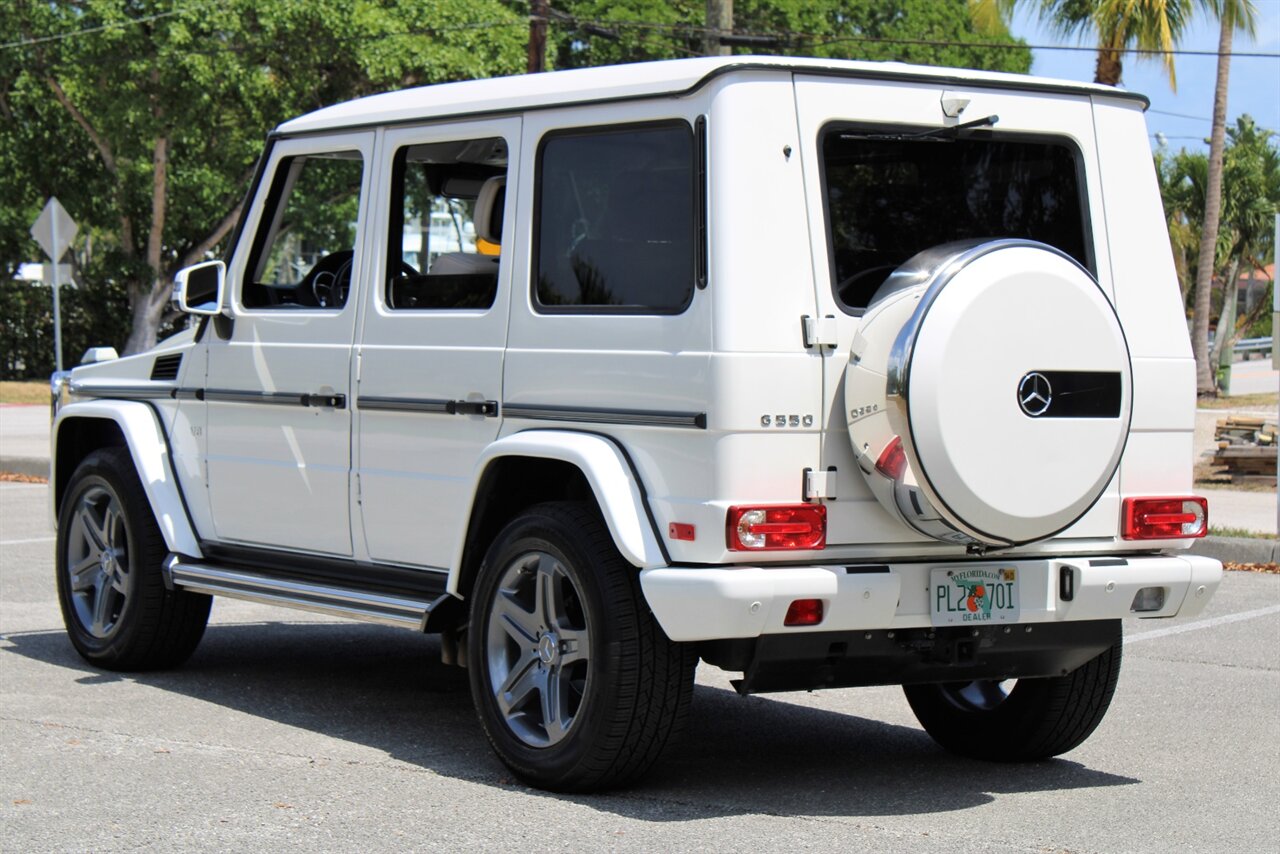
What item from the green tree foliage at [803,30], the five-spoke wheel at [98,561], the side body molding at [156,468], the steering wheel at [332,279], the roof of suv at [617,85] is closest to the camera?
the roof of suv at [617,85]

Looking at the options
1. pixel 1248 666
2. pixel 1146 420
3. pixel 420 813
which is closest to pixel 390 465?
pixel 420 813

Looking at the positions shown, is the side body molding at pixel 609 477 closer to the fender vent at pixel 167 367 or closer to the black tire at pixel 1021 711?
the black tire at pixel 1021 711

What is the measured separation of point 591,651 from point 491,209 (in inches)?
69.1

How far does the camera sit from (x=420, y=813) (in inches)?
223

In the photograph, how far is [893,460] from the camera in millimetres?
5605

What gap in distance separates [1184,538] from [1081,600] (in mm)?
556

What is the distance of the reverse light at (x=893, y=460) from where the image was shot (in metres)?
5.59

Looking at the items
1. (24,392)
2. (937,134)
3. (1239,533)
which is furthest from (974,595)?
(24,392)

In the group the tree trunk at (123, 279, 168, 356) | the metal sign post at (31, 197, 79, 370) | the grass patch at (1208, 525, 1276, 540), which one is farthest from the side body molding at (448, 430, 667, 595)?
the tree trunk at (123, 279, 168, 356)

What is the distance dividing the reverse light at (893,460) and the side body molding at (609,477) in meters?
0.70

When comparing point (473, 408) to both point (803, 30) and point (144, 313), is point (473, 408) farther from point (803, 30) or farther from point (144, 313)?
point (803, 30)

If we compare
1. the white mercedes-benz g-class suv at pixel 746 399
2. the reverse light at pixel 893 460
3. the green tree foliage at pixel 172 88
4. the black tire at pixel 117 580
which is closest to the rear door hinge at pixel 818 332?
the white mercedes-benz g-class suv at pixel 746 399

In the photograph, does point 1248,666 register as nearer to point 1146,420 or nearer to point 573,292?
point 1146,420

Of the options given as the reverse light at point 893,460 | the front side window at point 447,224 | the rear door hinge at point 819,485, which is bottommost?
the rear door hinge at point 819,485
